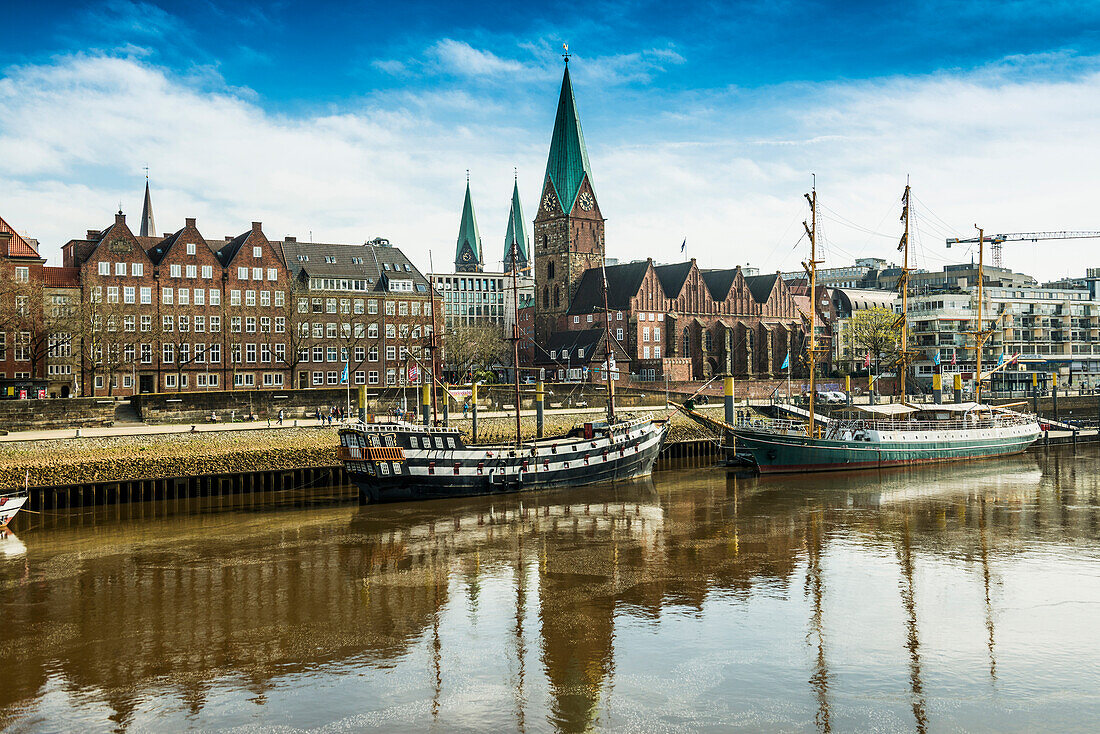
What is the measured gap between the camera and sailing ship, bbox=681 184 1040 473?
55.9 metres

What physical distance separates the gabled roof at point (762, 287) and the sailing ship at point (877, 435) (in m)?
57.5

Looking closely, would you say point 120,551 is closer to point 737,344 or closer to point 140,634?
point 140,634

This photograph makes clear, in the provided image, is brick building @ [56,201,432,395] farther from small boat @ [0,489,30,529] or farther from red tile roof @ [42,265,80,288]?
small boat @ [0,489,30,529]

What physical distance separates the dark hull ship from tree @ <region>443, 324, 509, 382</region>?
43451mm

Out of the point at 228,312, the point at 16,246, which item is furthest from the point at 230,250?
the point at 16,246

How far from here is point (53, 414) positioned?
52.2m

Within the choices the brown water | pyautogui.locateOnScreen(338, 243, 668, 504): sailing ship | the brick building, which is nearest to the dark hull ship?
pyautogui.locateOnScreen(338, 243, 668, 504): sailing ship

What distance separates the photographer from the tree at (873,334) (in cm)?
11738

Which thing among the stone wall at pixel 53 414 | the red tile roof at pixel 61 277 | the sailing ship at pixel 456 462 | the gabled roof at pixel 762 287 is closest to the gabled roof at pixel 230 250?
the red tile roof at pixel 61 277

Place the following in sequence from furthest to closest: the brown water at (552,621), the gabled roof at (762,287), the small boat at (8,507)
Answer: the gabled roof at (762,287) → the small boat at (8,507) → the brown water at (552,621)

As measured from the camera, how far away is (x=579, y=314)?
11925 cm

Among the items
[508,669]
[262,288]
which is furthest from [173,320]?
[508,669]

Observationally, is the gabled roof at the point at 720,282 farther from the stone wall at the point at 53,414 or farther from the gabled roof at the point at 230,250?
the stone wall at the point at 53,414

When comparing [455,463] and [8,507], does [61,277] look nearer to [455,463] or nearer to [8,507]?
[8,507]
